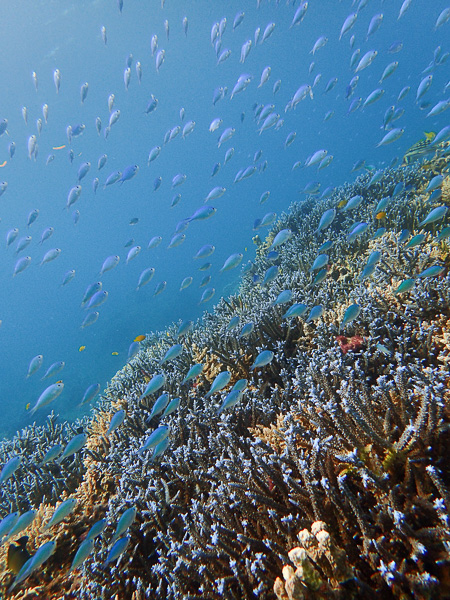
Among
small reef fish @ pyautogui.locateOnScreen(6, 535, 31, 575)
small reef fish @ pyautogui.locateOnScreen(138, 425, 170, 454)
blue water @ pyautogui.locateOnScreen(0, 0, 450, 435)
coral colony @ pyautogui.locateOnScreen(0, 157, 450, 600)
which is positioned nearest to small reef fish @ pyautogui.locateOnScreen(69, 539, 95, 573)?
coral colony @ pyautogui.locateOnScreen(0, 157, 450, 600)

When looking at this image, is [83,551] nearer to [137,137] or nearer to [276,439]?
[276,439]

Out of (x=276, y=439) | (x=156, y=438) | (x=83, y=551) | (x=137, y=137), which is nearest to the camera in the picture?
(x=83, y=551)

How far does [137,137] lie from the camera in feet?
283

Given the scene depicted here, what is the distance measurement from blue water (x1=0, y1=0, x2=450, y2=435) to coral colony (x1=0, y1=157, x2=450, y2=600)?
5.43 meters

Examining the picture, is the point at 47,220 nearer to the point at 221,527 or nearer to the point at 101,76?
the point at 101,76

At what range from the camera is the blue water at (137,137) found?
34228 millimetres

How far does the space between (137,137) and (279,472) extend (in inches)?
3976

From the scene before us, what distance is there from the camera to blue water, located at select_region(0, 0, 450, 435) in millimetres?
34228

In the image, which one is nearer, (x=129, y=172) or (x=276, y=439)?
(x=276, y=439)

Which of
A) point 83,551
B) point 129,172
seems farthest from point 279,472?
point 129,172

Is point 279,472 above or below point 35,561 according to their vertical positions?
above

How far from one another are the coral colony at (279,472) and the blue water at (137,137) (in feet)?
17.8

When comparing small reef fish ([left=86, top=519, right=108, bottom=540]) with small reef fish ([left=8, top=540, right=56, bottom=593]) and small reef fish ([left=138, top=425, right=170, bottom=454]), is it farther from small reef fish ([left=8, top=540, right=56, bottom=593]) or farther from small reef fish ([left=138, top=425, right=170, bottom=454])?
small reef fish ([left=138, top=425, right=170, bottom=454])

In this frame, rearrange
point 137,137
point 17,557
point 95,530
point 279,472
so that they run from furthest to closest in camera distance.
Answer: point 137,137
point 17,557
point 95,530
point 279,472
